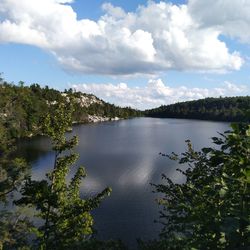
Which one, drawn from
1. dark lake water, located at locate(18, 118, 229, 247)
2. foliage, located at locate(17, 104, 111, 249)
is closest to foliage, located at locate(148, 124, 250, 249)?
foliage, located at locate(17, 104, 111, 249)

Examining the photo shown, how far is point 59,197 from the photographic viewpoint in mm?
17766

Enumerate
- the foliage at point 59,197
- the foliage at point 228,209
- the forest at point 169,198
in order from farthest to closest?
1. the foliage at point 59,197
2. the forest at point 169,198
3. the foliage at point 228,209

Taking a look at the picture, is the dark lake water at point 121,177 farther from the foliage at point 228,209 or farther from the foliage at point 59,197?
the foliage at point 228,209

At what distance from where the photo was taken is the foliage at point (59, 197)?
1678cm

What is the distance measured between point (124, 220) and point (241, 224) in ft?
134

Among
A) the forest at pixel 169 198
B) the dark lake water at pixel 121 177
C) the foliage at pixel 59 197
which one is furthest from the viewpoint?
the dark lake water at pixel 121 177

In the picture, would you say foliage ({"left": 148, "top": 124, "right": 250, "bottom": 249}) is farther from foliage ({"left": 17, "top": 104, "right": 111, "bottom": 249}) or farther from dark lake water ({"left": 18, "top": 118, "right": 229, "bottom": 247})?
dark lake water ({"left": 18, "top": 118, "right": 229, "bottom": 247})

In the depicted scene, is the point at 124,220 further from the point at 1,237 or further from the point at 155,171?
the point at 155,171

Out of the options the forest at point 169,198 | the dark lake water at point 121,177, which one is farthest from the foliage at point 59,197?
the dark lake water at point 121,177

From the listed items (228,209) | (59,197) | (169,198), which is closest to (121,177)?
(169,198)

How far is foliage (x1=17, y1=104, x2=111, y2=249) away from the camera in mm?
16781

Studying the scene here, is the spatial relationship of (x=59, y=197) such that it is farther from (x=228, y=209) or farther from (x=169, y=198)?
(x=228, y=209)

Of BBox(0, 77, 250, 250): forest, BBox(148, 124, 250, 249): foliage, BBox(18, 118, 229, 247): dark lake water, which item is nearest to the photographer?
BBox(148, 124, 250, 249): foliage

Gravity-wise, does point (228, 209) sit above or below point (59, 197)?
above
